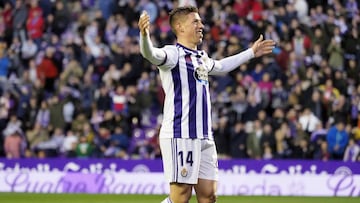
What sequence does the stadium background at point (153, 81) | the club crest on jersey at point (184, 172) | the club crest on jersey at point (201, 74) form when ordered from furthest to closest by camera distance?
the stadium background at point (153, 81) < the club crest on jersey at point (201, 74) < the club crest on jersey at point (184, 172)

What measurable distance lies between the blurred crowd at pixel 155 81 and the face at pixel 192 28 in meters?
11.9

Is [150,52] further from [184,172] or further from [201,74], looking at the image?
[184,172]

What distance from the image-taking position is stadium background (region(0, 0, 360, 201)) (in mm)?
22250

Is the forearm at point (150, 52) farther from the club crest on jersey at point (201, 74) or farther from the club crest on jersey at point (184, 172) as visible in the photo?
the club crest on jersey at point (184, 172)

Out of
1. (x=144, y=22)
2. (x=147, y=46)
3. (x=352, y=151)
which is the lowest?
(x=352, y=151)

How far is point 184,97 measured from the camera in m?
9.97

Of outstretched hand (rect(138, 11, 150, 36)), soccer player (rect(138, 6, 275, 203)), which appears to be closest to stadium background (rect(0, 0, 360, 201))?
soccer player (rect(138, 6, 275, 203))

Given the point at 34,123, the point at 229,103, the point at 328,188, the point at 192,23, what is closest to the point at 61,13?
the point at 34,123

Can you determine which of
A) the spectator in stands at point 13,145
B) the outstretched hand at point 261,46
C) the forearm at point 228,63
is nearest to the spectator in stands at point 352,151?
the spectator in stands at point 13,145

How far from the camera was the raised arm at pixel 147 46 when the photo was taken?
9205 millimetres

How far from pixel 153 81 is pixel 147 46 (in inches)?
557

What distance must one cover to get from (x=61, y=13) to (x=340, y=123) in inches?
304

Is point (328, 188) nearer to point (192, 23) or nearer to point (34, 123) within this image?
point (34, 123)

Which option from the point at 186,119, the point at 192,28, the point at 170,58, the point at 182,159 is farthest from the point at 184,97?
the point at 192,28
